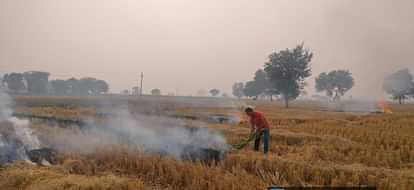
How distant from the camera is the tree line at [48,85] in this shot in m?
92.9

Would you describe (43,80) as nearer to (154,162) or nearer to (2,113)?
(2,113)

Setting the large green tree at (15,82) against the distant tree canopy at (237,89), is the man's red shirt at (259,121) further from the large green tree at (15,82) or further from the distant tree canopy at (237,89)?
the distant tree canopy at (237,89)

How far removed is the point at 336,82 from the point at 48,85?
4348 inches

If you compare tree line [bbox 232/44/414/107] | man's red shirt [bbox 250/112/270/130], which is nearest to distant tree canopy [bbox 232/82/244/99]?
tree line [bbox 232/44/414/107]

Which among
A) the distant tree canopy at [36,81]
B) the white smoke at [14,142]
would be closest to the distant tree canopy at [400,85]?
the white smoke at [14,142]

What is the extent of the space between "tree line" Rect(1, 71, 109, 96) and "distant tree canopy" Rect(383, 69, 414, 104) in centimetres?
10718

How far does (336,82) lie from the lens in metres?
99.1

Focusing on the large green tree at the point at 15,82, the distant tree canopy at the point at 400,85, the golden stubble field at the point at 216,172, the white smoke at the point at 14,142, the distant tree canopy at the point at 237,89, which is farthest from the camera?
the distant tree canopy at the point at 237,89

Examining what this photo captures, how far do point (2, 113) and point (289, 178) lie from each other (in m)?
16.9

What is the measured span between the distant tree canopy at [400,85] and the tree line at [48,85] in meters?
107

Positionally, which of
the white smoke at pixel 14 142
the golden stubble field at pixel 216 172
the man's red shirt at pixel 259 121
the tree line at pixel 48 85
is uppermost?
the tree line at pixel 48 85

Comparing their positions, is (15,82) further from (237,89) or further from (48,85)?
(237,89)

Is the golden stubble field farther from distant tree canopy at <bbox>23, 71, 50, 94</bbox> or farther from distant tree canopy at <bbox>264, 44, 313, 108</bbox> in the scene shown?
distant tree canopy at <bbox>23, 71, 50, 94</bbox>

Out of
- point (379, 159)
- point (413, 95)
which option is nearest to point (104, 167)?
point (379, 159)
